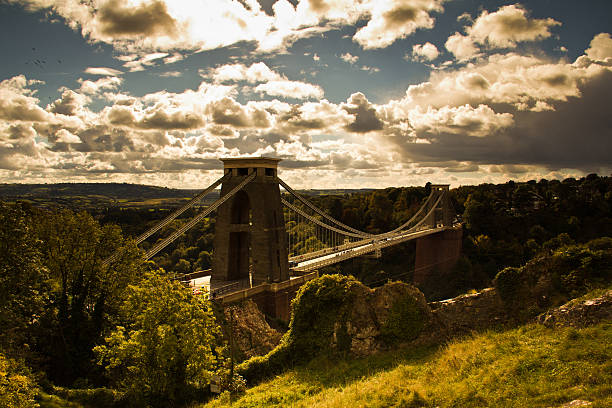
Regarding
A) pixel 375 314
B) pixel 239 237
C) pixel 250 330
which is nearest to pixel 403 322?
pixel 375 314

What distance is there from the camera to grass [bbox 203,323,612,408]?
7047 mm

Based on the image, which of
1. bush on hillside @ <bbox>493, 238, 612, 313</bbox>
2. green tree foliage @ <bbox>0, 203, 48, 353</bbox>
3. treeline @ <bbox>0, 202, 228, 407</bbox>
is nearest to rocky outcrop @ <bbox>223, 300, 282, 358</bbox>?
treeline @ <bbox>0, 202, 228, 407</bbox>

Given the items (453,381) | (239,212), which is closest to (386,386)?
(453,381)

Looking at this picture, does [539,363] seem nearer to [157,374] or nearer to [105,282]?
[157,374]

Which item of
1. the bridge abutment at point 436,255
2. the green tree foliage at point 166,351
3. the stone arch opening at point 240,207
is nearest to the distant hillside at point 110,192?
the bridge abutment at point 436,255

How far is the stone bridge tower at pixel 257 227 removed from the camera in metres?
22.6

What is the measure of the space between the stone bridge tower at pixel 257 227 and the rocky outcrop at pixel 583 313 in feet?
50.1

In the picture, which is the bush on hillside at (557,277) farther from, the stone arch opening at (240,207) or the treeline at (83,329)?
the stone arch opening at (240,207)

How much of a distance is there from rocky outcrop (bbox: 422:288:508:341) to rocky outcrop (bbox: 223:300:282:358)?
9641mm

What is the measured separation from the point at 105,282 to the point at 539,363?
14.3 metres

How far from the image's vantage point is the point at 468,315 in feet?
38.0

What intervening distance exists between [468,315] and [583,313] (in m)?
3.08

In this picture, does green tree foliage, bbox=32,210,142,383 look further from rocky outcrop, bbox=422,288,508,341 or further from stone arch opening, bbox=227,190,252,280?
rocky outcrop, bbox=422,288,508,341

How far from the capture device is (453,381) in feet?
27.4
